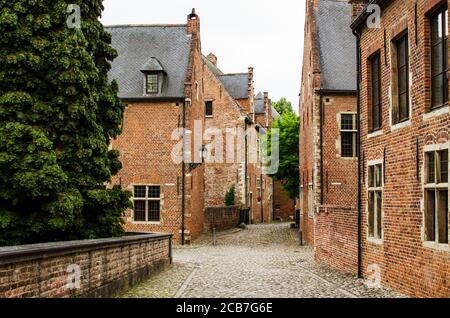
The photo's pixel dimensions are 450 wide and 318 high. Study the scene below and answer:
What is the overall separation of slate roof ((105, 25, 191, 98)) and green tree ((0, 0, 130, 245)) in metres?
16.2

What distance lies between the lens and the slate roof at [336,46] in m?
27.4

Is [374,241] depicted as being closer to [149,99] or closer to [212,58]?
[149,99]

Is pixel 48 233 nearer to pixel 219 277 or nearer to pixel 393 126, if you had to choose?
pixel 219 277

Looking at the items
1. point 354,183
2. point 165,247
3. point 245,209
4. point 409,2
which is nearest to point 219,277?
point 165,247

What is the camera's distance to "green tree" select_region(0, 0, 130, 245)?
11812 mm

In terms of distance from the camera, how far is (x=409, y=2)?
470 inches

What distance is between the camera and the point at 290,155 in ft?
134

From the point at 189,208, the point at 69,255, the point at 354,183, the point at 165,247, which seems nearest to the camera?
the point at 69,255

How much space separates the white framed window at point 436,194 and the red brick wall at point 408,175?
166 millimetres

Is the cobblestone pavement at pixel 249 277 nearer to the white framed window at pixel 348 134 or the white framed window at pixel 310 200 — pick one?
the white framed window at pixel 310 200

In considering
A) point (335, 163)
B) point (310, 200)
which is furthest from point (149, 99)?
point (335, 163)

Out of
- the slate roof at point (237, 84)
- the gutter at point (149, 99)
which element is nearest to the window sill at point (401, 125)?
the gutter at point (149, 99)

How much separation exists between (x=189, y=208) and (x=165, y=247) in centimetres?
1169

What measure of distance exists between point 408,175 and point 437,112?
1.79 m
